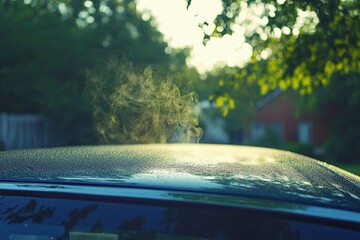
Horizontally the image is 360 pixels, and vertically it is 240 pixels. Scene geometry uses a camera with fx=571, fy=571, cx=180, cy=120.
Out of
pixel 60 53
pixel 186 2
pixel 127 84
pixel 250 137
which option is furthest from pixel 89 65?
pixel 250 137

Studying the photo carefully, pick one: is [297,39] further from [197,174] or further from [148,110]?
[197,174]

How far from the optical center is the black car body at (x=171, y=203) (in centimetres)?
179

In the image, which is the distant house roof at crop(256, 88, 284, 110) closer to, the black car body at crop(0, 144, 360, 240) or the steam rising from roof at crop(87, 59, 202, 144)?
the steam rising from roof at crop(87, 59, 202, 144)

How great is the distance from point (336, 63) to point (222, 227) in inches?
217

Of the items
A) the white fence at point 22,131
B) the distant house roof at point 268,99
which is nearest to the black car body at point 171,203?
the white fence at point 22,131

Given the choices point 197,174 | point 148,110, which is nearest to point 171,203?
point 197,174

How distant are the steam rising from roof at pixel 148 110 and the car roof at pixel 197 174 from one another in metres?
3.18

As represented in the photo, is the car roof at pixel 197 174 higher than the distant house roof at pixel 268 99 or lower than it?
lower

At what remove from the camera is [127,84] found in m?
6.61

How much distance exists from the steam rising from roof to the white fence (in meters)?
12.4

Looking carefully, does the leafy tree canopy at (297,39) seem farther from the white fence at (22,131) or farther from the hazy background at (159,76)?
the white fence at (22,131)

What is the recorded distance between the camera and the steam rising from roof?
234 inches

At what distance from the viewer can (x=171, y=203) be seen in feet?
6.08

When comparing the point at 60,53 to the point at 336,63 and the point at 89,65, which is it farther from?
the point at 336,63
